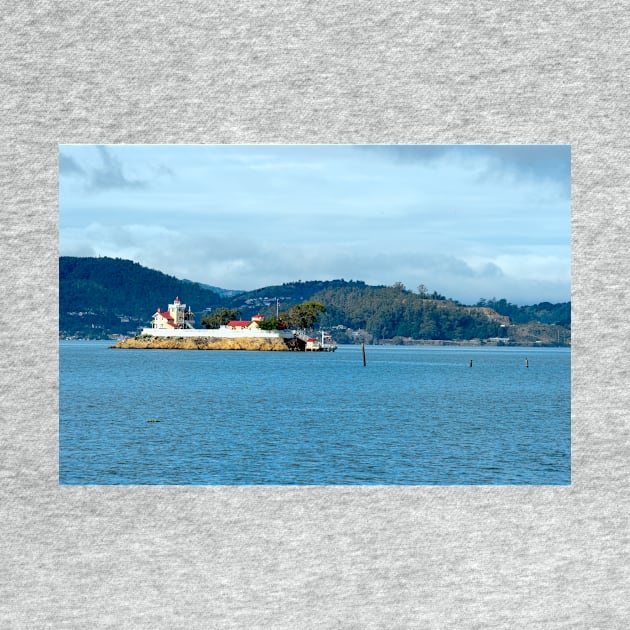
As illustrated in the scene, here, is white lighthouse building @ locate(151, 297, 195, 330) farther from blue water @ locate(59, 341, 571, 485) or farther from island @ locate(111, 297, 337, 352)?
blue water @ locate(59, 341, 571, 485)

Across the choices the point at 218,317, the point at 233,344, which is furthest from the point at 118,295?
the point at 233,344

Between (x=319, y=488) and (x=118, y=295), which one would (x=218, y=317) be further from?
(x=319, y=488)

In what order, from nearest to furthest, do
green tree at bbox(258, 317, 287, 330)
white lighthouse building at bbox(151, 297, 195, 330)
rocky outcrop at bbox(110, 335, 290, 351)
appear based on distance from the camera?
white lighthouse building at bbox(151, 297, 195, 330), green tree at bbox(258, 317, 287, 330), rocky outcrop at bbox(110, 335, 290, 351)

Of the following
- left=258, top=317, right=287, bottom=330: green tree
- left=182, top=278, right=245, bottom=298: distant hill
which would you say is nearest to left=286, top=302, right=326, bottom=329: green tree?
left=182, top=278, right=245, bottom=298: distant hill

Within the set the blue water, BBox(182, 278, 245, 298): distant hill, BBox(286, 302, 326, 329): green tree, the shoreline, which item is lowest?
the blue water

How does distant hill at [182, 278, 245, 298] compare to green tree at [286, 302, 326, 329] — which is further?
green tree at [286, 302, 326, 329]
